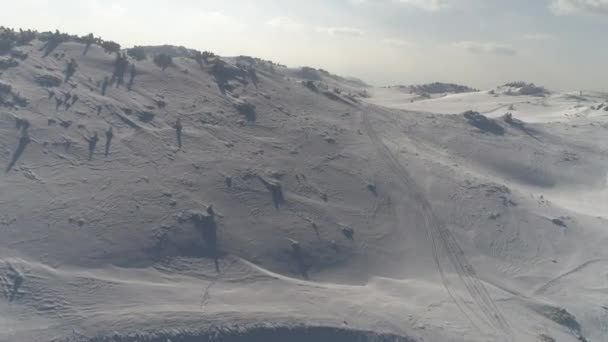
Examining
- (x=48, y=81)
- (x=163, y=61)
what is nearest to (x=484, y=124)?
(x=163, y=61)

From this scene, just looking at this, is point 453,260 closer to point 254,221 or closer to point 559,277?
point 559,277

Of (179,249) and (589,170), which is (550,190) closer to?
(589,170)

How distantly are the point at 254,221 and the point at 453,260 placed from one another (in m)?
10.9

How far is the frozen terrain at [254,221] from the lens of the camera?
65.7 feet

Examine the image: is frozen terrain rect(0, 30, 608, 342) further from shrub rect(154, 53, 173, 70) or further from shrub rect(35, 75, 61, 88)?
shrub rect(154, 53, 173, 70)

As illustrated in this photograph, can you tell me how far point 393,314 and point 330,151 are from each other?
1489 centimetres

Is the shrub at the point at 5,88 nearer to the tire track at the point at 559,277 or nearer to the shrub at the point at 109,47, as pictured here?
the shrub at the point at 109,47

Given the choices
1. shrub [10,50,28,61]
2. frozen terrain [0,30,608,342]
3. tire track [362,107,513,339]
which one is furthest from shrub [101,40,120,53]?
tire track [362,107,513,339]

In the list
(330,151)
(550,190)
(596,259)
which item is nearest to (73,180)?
(330,151)

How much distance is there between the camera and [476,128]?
153ft

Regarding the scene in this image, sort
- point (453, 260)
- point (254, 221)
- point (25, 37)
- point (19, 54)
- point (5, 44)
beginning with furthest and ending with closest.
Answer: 1. point (25, 37)
2. point (5, 44)
3. point (19, 54)
4. point (453, 260)
5. point (254, 221)

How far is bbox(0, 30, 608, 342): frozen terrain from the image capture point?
789 inches

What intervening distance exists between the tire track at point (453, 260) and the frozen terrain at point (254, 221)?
103 mm

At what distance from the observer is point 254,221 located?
2567 cm
